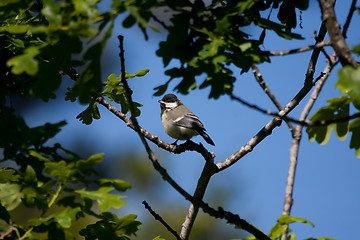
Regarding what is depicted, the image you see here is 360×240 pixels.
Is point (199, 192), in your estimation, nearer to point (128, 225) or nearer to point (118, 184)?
point (128, 225)

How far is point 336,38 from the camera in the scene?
2.23 m

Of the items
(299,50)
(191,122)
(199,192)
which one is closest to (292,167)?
(299,50)

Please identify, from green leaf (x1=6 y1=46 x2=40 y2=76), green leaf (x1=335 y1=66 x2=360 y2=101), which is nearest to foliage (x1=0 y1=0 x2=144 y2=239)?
green leaf (x1=6 y1=46 x2=40 y2=76)

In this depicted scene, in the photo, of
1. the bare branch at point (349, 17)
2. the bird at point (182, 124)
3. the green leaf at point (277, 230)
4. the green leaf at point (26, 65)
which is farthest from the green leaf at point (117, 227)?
the bird at point (182, 124)

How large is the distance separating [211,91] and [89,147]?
11.5 m

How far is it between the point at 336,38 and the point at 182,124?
126 inches

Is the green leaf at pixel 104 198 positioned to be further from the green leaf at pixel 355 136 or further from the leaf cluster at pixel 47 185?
the green leaf at pixel 355 136

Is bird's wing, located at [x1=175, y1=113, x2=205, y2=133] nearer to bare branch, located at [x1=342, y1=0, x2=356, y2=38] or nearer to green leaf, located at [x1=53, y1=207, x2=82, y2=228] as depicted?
bare branch, located at [x1=342, y1=0, x2=356, y2=38]

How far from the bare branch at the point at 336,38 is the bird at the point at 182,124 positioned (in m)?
2.81

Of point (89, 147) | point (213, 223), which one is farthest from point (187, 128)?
point (89, 147)

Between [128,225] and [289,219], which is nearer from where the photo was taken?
[289,219]

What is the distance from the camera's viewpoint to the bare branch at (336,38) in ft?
7.05

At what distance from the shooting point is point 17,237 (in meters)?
2.28

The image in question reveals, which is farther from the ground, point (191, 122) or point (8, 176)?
point (191, 122)
